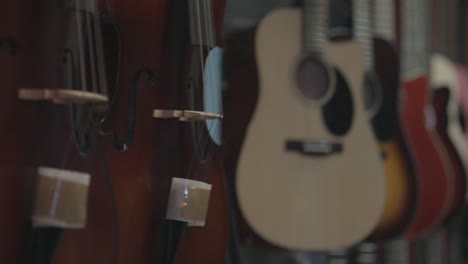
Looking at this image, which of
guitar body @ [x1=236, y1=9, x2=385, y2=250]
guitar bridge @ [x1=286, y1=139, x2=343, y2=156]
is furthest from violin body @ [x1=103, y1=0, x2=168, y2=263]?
guitar bridge @ [x1=286, y1=139, x2=343, y2=156]

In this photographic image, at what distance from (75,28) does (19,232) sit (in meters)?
0.23

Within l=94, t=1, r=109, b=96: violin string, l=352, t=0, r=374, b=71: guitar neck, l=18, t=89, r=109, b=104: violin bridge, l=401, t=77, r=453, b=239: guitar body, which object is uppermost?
l=352, t=0, r=374, b=71: guitar neck

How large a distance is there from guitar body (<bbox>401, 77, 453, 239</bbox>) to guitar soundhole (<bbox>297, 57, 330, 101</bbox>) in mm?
259

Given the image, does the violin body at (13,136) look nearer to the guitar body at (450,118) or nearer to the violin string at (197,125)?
the violin string at (197,125)

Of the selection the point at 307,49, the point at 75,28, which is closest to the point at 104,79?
the point at 75,28

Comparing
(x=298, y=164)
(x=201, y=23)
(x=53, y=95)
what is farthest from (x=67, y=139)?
(x=298, y=164)

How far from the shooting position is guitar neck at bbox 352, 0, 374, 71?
1.43 m

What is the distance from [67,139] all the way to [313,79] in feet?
2.20

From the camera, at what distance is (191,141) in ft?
2.90

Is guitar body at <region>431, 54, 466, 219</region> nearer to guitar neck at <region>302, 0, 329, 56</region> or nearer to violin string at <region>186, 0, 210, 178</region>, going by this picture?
guitar neck at <region>302, 0, 329, 56</region>

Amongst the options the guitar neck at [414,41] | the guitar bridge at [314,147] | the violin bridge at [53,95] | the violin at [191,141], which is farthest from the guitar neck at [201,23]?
the guitar neck at [414,41]

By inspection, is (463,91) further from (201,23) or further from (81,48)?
(81,48)

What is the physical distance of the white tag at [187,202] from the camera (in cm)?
84

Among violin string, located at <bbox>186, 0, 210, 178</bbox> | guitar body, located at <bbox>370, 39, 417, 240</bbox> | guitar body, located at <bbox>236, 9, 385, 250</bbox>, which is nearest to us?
violin string, located at <bbox>186, 0, 210, 178</bbox>
